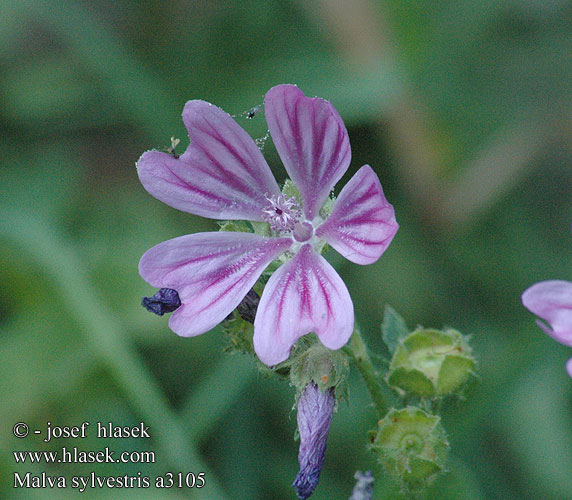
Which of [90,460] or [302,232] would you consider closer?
[302,232]

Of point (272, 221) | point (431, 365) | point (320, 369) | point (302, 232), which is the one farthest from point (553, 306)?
point (272, 221)

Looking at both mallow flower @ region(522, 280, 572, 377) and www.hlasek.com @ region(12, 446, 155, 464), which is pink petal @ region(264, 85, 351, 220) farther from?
www.hlasek.com @ region(12, 446, 155, 464)

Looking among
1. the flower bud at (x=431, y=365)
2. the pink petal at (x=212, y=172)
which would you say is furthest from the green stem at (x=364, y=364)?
the pink petal at (x=212, y=172)

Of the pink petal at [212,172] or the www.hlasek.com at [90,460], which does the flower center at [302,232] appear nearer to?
the pink petal at [212,172]

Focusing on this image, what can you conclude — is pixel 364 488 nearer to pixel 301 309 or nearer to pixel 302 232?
pixel 301 309

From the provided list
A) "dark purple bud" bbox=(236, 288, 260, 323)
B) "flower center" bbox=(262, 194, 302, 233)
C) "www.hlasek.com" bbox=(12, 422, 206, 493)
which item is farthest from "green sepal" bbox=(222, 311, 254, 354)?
"www.hlasek.com" bbox=(12, 422, 206, 493)


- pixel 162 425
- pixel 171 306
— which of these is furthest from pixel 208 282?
pixel 162 425

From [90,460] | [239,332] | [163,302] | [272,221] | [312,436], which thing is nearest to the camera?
[312,436]

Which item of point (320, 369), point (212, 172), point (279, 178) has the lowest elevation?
point (320, 369)
